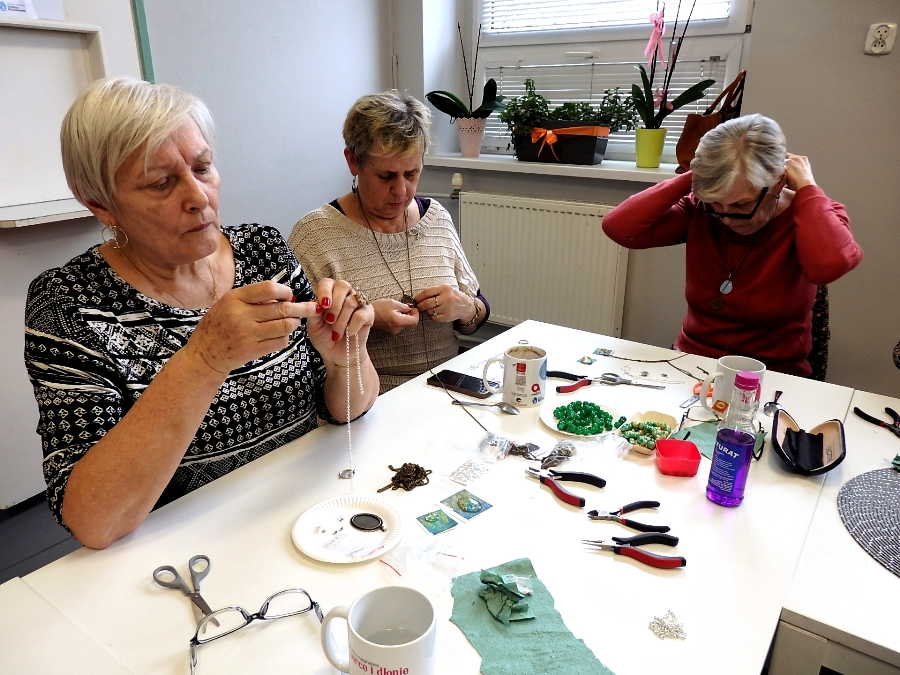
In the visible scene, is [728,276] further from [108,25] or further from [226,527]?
[108,25]

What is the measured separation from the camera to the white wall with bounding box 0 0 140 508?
1964 mm

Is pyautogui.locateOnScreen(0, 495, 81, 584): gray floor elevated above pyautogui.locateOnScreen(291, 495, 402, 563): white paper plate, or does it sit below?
below

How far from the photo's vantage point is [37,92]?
192 cm

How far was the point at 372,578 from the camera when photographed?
82cm

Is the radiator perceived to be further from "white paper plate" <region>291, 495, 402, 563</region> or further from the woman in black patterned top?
"white paper plate" <region>291, 495, 402, 563</region>

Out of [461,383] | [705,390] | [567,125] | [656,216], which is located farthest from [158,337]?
[567,125]

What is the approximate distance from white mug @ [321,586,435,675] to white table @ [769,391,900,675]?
0.47 metres

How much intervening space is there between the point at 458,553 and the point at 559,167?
2231 millimetres

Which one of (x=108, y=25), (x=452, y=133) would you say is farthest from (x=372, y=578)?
(x=452, y=133)

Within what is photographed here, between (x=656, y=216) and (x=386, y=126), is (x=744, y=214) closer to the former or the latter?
(x=656, y=216)

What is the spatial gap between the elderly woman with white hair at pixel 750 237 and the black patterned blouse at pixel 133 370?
1.12m

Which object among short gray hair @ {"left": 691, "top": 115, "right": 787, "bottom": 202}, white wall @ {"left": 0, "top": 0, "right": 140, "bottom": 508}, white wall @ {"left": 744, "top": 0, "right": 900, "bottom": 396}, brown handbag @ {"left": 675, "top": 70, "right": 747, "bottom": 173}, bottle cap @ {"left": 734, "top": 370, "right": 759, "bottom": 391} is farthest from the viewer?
brown handbag @ {"left": 675, "top": 70, "right": 747, "bottom": 173}

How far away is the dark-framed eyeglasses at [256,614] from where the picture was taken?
0.72m

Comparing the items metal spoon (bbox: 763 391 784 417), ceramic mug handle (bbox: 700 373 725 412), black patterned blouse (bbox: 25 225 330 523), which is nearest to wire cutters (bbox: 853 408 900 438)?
metal spoon (bbox: 763 391 784 417)
